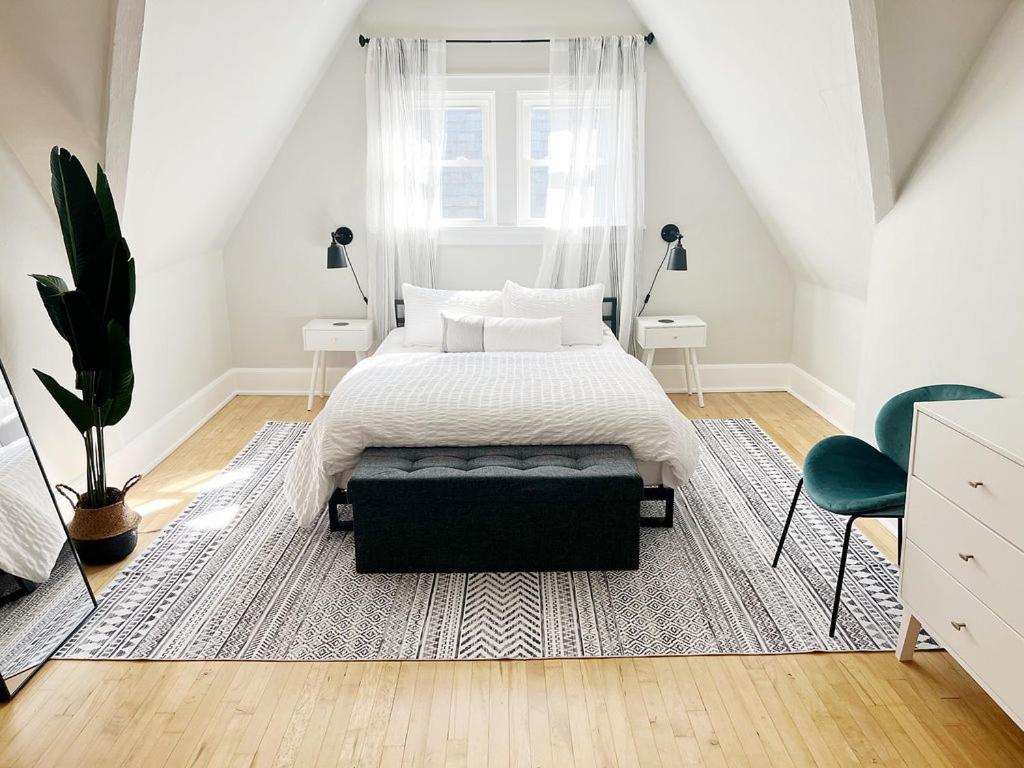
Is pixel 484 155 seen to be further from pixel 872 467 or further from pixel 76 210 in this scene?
pixel 872 467

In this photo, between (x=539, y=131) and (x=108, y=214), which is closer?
(x=108, y=214)

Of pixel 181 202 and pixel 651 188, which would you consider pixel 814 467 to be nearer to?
pixel 651 188

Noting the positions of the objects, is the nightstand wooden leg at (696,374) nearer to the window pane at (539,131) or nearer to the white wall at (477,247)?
the white wall at (477,247)

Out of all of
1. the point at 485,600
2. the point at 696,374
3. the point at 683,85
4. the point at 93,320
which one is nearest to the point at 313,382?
the point at 93,320

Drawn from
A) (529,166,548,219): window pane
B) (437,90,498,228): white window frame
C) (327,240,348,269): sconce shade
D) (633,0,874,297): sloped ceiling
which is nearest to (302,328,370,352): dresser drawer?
(327,240,348,269): sconce shade

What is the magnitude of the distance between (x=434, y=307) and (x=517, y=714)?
2.91m

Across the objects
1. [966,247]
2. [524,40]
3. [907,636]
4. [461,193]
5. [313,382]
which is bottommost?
[907,636]

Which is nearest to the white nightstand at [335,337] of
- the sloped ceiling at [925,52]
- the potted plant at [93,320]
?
the potted plant at [93,320]

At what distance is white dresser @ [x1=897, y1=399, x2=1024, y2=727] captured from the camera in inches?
77.4

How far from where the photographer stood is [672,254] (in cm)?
514

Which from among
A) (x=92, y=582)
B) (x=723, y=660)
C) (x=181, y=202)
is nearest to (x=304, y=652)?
(x=92, y=582)

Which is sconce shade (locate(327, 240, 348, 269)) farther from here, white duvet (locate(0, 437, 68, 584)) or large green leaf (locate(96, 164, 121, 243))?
white duvet (locate(0, 437, 68, 584))

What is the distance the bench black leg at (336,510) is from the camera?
3.43 m

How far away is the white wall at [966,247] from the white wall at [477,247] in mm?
1936
